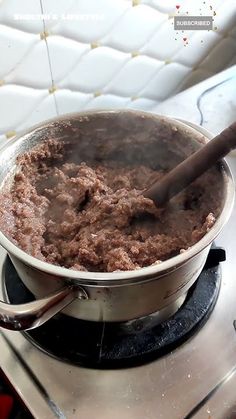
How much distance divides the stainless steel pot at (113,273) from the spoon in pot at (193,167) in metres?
0.05

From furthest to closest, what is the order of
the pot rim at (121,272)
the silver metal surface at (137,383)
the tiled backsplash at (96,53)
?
1. the tiled backsplash at (96,53)
2. the silver metal surface at (137,383)
3. the pot rim at (121,272)

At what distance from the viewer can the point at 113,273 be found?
1.86 ft

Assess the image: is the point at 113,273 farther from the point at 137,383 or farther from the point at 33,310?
the point at 137,383

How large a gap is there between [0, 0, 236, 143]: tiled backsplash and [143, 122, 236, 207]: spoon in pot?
44cm

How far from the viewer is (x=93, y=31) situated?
3.40ft

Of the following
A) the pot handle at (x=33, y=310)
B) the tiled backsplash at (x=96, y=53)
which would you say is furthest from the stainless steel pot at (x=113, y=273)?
the tiled backsplash at (x=96, y=53)

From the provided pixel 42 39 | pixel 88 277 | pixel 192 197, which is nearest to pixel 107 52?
pixel 42 39

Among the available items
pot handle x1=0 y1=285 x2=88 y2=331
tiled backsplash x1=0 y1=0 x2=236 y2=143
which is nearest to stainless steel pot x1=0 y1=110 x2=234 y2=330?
pot handle x1=0 y1=285 x2=88 y2=331

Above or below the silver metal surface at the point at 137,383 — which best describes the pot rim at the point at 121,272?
above

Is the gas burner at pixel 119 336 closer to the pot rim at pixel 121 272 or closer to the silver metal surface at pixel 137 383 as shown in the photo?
the silver metal surface at pixel 137 383

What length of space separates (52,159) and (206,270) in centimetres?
35

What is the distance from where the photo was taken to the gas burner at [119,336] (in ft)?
2.35

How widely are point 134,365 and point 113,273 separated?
222 mm

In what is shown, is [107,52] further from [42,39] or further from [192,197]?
[192,197]
